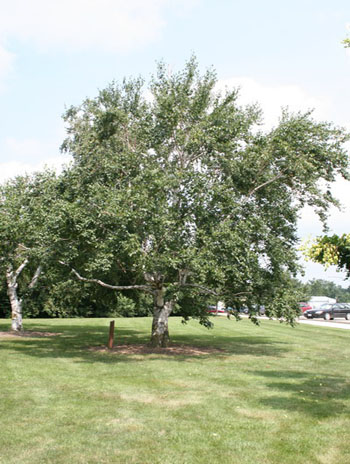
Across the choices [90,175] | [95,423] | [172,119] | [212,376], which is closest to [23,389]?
[95,423]

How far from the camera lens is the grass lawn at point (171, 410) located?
260 inches

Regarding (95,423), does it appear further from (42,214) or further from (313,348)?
(313,348)

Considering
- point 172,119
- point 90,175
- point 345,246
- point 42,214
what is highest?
point 172,119

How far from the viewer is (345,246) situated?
762 centimetres

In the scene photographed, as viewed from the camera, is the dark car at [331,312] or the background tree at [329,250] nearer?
the background tree at [329,250]

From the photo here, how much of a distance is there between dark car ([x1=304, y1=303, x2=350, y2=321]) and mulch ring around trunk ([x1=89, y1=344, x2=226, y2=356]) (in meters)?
30.3

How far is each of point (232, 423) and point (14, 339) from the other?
17.5 m

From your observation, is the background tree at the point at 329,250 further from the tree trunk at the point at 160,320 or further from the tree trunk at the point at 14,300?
the tree trunk at the point at 14,300

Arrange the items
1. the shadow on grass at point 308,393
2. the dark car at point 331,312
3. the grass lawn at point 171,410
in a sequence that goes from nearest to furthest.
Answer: the grass lawn at point 171,410 < the shadow on grass at point 308,393 < the dark car at point 331,312

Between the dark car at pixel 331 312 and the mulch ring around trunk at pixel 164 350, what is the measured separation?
30.3 meters

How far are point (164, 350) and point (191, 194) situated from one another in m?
6.57

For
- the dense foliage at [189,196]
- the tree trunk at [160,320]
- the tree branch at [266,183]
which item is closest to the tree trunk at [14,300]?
the dense foliage at [189,196]

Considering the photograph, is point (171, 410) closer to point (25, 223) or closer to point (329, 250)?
point (329, 250)

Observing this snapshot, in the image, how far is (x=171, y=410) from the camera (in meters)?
8.91
